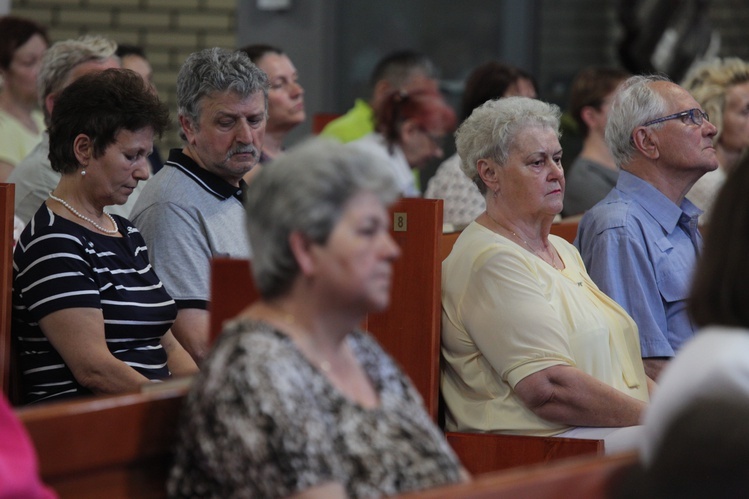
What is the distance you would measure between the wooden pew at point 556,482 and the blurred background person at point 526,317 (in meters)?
1.11

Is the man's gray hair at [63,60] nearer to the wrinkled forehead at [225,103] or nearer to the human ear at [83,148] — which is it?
the wrinkled forehead at [225,103]

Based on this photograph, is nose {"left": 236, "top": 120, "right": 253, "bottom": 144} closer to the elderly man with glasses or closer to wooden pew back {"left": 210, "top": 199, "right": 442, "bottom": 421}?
wooden pew back {"left": 210, "top": 199, "right": 442, "bottom": 421}

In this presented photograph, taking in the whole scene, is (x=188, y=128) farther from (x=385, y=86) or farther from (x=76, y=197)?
(x=385, y=86)

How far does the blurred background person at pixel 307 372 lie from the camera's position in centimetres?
176

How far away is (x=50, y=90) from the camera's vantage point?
13.5 ft

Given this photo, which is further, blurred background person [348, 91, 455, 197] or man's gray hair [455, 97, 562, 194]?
blurred background person [348, 91, 455, 197]

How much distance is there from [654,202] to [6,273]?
6.45 ft

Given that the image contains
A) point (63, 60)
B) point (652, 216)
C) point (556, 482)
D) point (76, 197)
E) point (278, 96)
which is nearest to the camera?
point (556, 482)

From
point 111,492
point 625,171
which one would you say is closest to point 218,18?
point 625,171

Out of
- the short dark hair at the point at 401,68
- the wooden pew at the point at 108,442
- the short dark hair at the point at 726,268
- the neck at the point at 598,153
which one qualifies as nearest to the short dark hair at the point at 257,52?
the short dark hair at the point at 401,68

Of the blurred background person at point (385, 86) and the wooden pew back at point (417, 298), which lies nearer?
the wooden pew back at point (417, 298)

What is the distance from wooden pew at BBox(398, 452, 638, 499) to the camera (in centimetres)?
169

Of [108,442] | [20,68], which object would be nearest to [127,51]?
[20,68]

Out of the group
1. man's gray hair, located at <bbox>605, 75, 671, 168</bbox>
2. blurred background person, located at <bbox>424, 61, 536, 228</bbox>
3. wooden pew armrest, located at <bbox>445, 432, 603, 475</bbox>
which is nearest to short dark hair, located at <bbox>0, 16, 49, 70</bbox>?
blurred background person, located at <bbox>424, 61, 536, 228</bbox>
